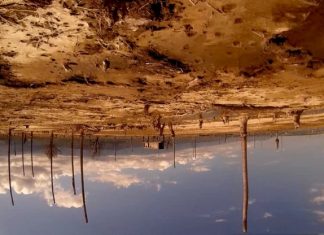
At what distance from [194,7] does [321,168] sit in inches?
1956

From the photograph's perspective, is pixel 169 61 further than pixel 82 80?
No

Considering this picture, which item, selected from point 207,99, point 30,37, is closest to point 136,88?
point 207,99

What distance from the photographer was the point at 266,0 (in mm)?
3096

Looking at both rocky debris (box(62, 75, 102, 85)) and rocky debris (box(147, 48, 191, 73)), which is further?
rocky debris (box(62, 75, 102, 85))

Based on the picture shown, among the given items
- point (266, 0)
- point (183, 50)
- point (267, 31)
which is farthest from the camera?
point (183, 50)

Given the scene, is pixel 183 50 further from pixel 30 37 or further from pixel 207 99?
pixel 207 99

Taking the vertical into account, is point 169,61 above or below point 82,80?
above

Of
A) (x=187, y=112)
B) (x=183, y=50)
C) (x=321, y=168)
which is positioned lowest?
(x=321, y=168)

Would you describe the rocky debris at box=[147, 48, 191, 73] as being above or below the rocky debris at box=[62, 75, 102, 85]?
above

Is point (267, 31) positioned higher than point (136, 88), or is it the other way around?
point (267, 31)

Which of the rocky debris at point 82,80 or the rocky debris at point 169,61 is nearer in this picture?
the rocky debris at point 169,61

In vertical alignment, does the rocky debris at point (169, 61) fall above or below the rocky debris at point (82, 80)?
above

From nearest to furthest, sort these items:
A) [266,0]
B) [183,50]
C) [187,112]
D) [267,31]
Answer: [266,0]
[267,31]
[183,50]
[187,112]

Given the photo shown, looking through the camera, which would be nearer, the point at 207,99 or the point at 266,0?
the point at 266,0
